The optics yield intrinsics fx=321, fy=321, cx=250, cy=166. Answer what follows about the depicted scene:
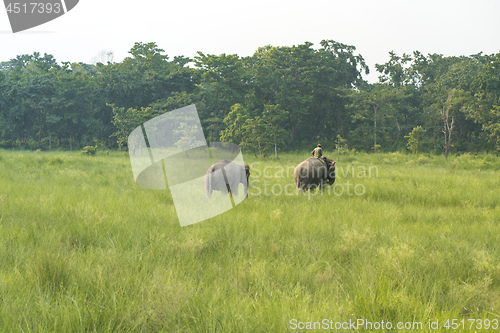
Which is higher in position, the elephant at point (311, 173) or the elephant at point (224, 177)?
the elephant at point (224, 177)

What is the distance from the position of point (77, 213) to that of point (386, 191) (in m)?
7.17

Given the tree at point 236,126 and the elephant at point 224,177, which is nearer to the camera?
the elephant at point 224,177

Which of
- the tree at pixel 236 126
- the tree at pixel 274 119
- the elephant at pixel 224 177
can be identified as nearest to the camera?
the elephant at pixel 224 177

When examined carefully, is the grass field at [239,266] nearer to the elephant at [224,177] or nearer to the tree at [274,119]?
the elephant at [224,177]

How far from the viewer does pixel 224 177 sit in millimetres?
Answer: 7246

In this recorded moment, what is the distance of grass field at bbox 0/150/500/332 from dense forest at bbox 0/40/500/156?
24269 mm

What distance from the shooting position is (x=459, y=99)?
28281 mm

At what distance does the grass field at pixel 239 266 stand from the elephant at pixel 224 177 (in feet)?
2.69

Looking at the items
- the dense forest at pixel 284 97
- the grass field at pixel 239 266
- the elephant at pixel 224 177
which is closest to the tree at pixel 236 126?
the dense forest at pixel 284 97

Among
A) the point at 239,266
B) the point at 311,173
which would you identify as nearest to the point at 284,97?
the point at 311,173

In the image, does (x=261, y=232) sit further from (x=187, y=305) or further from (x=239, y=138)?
(x=239, y=138)

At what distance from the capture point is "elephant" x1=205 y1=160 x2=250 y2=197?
716 cm

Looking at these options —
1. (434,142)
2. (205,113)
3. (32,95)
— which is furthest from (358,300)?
(32,95)

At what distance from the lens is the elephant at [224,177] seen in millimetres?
7156
